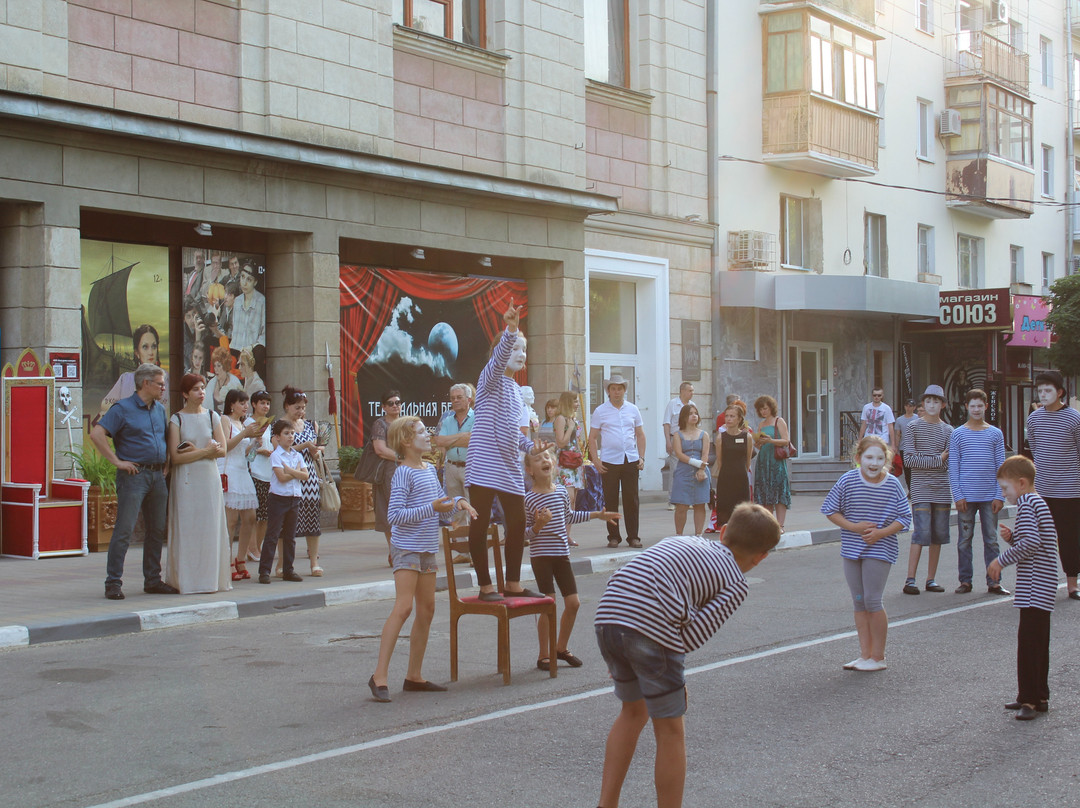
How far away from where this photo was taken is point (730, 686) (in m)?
7.19

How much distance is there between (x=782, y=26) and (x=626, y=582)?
22.1 m

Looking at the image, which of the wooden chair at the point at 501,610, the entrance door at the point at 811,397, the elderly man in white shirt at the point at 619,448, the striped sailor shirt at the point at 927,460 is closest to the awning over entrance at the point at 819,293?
the entrance door at the point at 811,397

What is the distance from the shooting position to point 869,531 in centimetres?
786

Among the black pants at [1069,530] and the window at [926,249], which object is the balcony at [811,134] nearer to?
the window at [926,249]

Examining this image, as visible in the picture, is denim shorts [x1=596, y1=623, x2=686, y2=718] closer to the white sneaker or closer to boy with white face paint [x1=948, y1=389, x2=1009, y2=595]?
the white sneaker

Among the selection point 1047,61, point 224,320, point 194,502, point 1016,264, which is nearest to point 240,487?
point 194,502

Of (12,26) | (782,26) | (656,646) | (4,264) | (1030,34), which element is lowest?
(656,646)

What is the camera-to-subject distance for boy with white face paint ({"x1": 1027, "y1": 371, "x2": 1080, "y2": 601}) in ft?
34.1

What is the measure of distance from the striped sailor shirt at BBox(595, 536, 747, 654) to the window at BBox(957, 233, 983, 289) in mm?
29849

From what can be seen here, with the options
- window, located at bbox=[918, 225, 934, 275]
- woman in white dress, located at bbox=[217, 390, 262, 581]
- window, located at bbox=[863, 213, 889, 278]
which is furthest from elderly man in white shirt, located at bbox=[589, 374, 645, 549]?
window, located at bbox=[918, 225, 934, 275]

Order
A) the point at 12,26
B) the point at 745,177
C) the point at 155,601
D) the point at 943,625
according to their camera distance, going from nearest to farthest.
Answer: the point at 943,625 → the point at 155,601 → the point at 12,26 → the point at 745,177

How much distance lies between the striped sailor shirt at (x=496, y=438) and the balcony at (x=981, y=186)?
25.4m

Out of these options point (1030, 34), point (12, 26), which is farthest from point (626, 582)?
point (1030, 34)

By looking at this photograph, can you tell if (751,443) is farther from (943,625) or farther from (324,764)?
(324,764)
